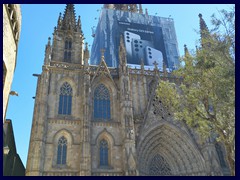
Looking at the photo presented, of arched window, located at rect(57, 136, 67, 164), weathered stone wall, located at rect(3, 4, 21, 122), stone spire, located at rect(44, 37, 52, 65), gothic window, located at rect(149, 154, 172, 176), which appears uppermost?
stone spire, located at rect(44, 37, 52, 65)

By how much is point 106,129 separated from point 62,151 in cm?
411

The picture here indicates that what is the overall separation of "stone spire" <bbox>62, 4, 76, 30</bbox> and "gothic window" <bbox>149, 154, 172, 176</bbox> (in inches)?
676

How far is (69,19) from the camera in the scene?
97.9 ft

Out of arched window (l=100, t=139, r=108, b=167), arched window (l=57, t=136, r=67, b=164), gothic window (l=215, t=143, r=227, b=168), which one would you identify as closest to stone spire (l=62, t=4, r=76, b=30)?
arched window (l=57, t=136, r=67, b=164)

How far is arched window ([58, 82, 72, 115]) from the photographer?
885 inches

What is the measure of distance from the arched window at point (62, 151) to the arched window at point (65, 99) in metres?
2.66

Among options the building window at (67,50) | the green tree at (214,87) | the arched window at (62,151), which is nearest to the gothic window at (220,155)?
the green tree at (214,87)

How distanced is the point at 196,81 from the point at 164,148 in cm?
1034

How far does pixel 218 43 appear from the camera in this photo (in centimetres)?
1318

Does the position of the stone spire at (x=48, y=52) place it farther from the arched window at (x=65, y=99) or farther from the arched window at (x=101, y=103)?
the arched window at (x=101, y=103)

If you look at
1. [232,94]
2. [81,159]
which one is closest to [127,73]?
[81,159]

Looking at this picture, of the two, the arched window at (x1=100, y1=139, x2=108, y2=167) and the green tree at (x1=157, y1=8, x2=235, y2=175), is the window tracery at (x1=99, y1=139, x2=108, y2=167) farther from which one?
the green tree at (x1=157, y1=8, x2=235, y2=175)

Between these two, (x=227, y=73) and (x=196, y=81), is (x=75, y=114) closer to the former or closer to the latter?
(x=196, y=81)

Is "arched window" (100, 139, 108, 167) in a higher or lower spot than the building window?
lower
